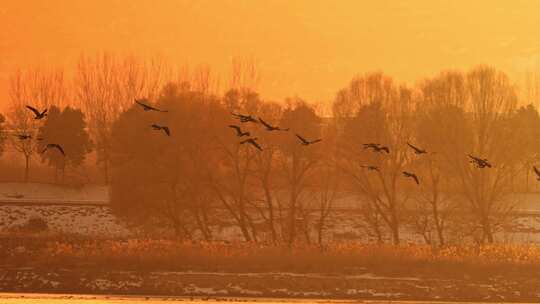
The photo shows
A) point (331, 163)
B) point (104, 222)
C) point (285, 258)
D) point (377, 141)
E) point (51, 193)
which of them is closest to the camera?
point (285, 258)

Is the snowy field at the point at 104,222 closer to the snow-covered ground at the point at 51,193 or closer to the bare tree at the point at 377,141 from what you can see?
the snow-covered ground at the point at 51,193

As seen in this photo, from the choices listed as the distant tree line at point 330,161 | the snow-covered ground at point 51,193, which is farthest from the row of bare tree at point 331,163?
the snow-covered ground at point 51,193

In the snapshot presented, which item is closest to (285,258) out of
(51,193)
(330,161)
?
(330,161)

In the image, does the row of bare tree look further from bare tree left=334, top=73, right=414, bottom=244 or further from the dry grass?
the dry grass

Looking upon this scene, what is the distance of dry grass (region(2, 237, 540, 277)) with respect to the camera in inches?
866

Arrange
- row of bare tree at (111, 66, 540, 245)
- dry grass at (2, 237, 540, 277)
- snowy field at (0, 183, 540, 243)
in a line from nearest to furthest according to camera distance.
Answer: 1. dry grass at (2, 237, 540, 277)
2. row of bare tree at (111, 66, 540, 245)
3. snowy field at (0, 183, 540, 243)

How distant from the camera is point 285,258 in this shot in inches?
901

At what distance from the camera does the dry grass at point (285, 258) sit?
72.1 feet

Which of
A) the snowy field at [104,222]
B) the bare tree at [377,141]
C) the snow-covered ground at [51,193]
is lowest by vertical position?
the snowy field at [104,222]

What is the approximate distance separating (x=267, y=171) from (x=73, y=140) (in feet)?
56.4

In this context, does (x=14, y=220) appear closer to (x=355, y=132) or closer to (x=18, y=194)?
(x=18, y=194)

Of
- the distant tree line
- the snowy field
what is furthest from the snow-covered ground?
the distant tree line

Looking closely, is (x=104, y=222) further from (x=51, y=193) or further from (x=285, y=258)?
(x=285, y=258)

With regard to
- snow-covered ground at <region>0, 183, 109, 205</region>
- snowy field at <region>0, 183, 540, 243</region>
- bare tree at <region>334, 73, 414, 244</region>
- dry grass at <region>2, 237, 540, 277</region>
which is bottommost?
dry grass at <region>2, 237, 540, 277</region>
